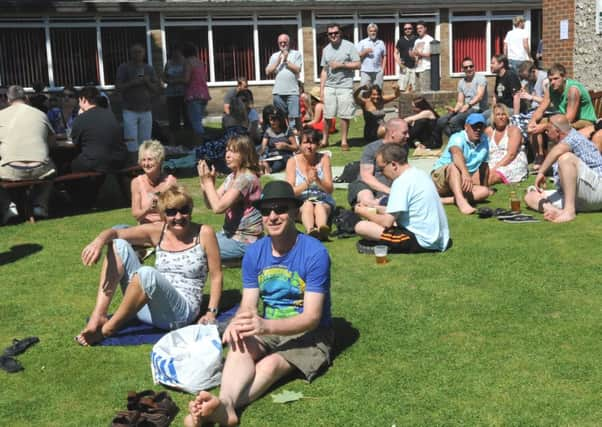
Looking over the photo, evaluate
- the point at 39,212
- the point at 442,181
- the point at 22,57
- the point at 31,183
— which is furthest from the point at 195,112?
the point at 442,181

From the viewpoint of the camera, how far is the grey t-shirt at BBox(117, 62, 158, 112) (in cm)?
1285

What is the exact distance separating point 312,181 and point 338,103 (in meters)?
6.94

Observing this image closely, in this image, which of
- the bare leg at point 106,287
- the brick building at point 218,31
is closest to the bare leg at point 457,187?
the bare leg at point 106,287

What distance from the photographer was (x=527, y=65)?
14453 mm

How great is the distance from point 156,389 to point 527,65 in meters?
11.3

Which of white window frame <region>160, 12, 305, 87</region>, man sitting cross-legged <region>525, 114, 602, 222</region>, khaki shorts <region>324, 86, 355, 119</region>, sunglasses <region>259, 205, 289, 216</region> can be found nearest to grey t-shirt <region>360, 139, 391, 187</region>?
man sitting cross-legged <region>525, 114, 602, 222</region>

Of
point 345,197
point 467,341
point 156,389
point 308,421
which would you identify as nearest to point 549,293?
point 467,341

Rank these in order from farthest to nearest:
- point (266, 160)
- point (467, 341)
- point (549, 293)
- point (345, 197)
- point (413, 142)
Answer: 1. point (413, 142)
2. point (266, 160)
3. point (345, 197)
4. point (549, 293)
5. point (467, 341)

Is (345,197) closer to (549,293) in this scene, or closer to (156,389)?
(549,293)

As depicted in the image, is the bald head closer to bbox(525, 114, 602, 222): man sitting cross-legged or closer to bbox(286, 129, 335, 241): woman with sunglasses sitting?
bbox(286, 129, 335, 241): woman with sunglasses sitting

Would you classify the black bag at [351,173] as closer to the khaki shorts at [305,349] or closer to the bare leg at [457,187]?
the bare leg at [457,187]

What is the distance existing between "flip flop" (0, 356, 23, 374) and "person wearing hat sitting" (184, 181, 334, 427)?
1.62 metres

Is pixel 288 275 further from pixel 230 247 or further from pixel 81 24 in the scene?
pixel 81 24

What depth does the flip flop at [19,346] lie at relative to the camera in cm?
568
